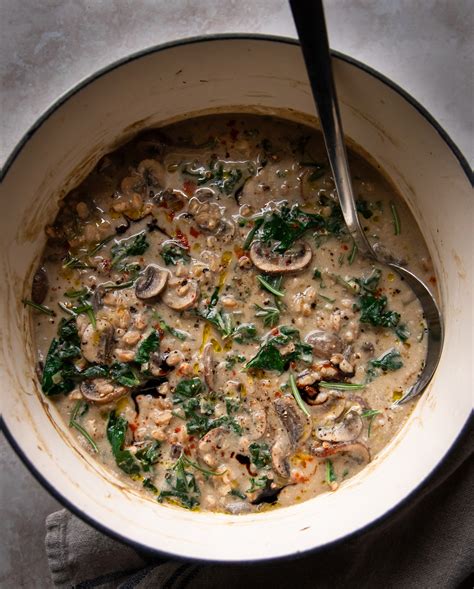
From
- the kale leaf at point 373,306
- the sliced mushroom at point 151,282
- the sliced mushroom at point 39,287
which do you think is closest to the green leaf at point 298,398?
the kale leaf at point 373,306

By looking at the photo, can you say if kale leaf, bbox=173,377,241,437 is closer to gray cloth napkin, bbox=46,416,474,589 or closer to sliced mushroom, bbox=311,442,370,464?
sliced mushroom, bbox=311,442,370,464

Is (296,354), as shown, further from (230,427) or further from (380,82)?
(380,82)

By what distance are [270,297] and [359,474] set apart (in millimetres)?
701

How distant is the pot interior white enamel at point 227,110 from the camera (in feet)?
8.00

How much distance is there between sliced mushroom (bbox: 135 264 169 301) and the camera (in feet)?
8.86

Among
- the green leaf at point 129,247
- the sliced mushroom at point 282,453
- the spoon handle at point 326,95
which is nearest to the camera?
the spoon handle at point 326,95

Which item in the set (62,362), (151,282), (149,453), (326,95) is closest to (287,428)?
(149,453)

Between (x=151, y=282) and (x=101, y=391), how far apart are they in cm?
43

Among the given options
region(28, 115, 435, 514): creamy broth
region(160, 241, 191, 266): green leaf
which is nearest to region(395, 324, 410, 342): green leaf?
region(28, 115, 435, 514): creamy broth

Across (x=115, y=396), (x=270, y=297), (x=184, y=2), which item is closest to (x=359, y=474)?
(x=270, y=297)

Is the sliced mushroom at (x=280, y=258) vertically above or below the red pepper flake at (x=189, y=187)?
below

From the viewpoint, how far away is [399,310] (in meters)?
2.71

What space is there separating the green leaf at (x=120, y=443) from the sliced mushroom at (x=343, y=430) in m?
0.67

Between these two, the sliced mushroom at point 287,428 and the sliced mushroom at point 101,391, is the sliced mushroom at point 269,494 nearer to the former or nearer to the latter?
the sliced mushroom at point 287,428
